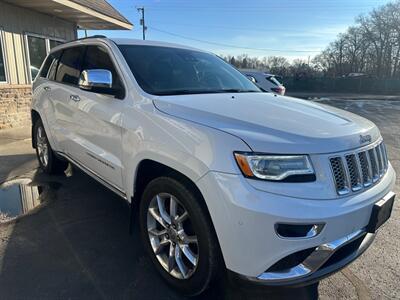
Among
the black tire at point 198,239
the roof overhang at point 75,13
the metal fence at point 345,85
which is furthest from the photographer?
the metal fence at point 345,85

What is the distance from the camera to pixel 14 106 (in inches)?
373

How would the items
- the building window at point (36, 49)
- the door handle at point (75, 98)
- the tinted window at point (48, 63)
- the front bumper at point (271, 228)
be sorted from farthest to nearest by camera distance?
1. the building window at point (36, 49)
2. the tinted window at point (48, 63)
3. the door handle at point (75, 98)
4. the front bumper at point (271, 228)

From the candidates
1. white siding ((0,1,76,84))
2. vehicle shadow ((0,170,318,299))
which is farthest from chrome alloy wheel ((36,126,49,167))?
white siding ((0,1,76,84))

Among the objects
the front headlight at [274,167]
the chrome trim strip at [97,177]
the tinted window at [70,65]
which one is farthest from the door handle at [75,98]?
the front headlight at [274,167]

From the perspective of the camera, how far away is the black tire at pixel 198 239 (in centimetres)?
221

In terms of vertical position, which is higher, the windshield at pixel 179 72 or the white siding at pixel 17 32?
the white siding at pixel 17 32

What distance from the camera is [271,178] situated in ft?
6.65

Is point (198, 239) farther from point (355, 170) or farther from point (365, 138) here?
point (365, 138)

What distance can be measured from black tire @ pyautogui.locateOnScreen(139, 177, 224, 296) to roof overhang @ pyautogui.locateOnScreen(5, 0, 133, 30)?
8406 mm

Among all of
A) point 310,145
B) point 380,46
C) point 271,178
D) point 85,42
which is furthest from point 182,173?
point 380,46

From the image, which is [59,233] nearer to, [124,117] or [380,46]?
[124,117]

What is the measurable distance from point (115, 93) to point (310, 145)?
1789 mm

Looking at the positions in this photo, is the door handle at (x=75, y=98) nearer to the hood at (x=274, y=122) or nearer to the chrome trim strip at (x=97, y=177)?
the chrome trim strip at (x=97, y=177)

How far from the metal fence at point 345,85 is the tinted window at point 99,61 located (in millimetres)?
38966
